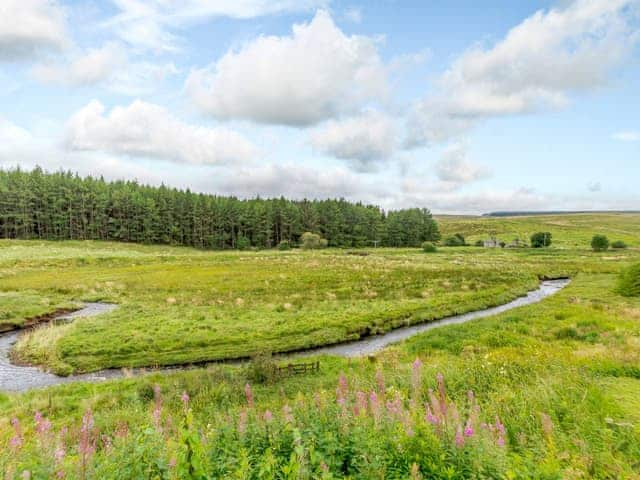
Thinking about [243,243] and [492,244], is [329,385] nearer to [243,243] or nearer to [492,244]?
[243,243]

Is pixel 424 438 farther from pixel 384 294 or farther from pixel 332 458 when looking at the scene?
pixel 384 294

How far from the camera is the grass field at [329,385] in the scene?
4.41 m

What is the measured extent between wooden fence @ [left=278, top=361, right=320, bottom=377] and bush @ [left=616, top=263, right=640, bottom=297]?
30.1 meters

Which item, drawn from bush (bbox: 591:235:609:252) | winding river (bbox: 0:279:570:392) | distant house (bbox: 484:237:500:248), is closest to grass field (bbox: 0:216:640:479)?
winding river (bbox: 0:279:570:392)

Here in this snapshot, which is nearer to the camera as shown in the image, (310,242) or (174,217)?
(310,242)

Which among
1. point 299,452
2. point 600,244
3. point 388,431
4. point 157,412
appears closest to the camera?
point 299,452

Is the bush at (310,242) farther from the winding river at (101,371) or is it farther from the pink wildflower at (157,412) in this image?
the pink wildflower at (157,412)

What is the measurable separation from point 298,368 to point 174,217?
11153 cm

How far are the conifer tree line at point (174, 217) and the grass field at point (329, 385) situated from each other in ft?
187

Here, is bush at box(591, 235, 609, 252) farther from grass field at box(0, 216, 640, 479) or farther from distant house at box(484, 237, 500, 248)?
grass field at box(0, 216, 640, 479)

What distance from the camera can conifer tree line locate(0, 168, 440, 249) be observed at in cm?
10150

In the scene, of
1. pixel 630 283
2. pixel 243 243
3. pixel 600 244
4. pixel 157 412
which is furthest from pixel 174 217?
pixel 600 244

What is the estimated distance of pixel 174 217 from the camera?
379 ft

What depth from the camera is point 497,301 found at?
1356 inches
